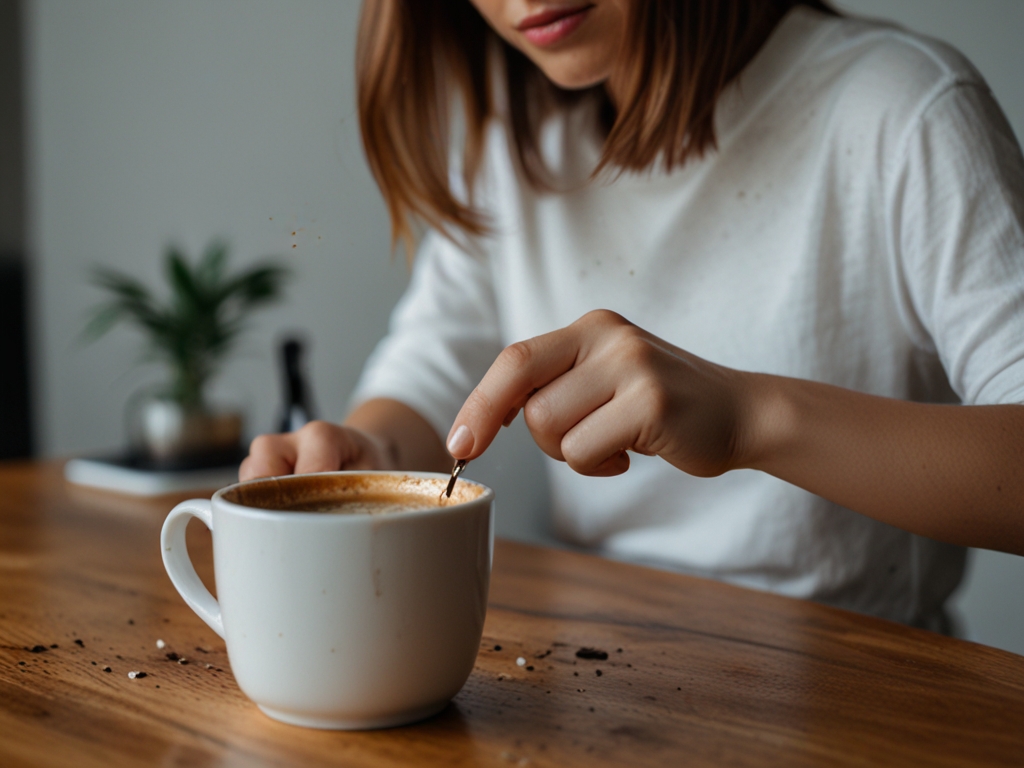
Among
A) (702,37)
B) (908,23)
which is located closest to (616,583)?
(702,37)

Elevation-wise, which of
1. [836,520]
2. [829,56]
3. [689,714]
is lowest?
[836,520]

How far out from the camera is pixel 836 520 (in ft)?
3.42

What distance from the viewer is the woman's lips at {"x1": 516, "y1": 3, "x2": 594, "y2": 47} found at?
34.5 inches

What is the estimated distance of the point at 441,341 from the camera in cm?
126

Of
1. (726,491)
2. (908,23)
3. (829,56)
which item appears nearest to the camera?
(829,56)

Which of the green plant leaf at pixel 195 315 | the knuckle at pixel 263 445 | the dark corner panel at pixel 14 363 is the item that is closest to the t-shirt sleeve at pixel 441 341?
the knuckle at pixel 263 445

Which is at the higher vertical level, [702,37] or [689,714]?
[702,37]

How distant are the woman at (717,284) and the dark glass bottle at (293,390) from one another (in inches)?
9.4

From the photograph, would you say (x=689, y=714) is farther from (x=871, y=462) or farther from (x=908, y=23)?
(x=908, y=23)

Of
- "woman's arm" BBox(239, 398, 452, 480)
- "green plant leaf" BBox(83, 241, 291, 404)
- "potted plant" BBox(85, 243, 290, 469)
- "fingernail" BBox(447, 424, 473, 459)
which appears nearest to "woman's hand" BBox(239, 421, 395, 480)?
"woman's arm" BBox(239, 398, 452, 480)

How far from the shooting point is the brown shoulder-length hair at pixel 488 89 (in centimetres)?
90

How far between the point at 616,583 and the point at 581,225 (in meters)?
0.50

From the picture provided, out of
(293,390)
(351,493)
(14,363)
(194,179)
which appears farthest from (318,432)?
(14,363)

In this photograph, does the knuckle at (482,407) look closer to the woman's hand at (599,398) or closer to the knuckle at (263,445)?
the woman's hand at (599,398)
